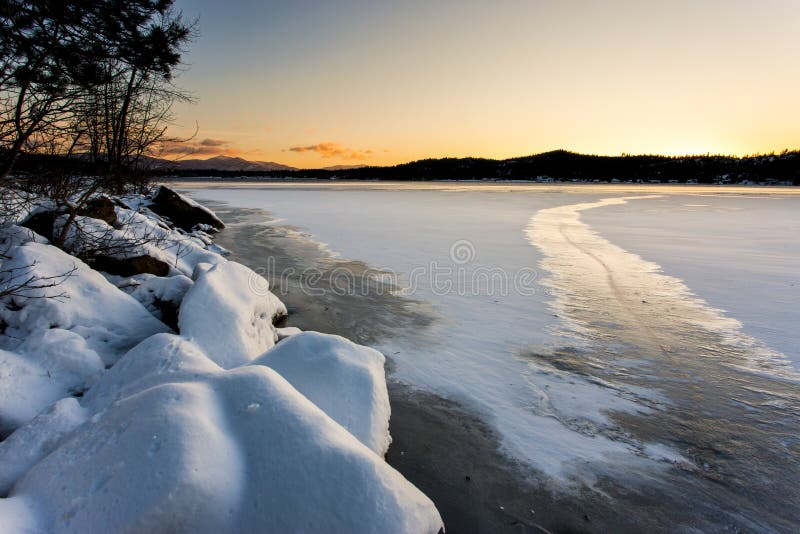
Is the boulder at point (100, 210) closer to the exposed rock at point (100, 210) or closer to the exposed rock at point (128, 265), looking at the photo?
the exposed rock at point (100, 210)

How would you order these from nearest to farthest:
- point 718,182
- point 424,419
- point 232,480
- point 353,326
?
1. point 232,480
2. point 424,419
3. point 353,326
4. point 718,182

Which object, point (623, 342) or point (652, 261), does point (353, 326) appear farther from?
point (652, 261)

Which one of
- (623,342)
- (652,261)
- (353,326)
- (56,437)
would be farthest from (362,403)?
(652,261)

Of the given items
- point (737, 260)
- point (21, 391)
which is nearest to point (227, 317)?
point (21, 391)

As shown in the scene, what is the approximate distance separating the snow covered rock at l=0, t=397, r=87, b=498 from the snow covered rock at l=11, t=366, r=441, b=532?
0.22m

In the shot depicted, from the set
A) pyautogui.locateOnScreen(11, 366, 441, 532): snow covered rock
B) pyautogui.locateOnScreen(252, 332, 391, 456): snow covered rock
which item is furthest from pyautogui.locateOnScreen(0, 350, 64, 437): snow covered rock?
pyautogui.locateOnScreen(252, 332, 391, 456): snow covered rock

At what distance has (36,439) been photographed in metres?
2.12

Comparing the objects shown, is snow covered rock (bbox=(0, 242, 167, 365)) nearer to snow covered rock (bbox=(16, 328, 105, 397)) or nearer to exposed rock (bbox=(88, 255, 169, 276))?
snow covered rock (bbox=(16, 328, 105, 397))

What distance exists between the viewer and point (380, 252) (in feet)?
29.6

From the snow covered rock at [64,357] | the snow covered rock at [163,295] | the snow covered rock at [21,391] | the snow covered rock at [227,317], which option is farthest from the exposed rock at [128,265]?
the snow covered rock at [21,391]

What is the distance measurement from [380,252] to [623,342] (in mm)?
5541

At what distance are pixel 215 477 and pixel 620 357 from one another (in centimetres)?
363

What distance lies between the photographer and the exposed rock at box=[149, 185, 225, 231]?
12305 millimetres

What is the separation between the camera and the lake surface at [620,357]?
8.20ft
